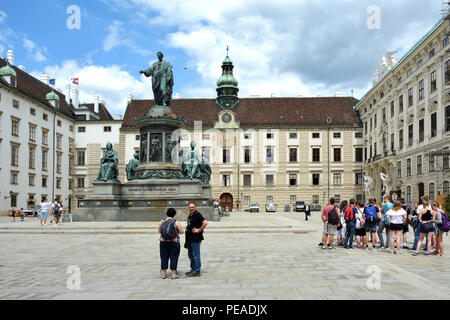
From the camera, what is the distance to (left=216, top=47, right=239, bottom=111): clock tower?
221ft

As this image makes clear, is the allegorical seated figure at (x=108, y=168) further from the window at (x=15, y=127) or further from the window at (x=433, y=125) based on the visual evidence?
the window at (x=15, y=127)

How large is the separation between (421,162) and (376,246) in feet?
92.6

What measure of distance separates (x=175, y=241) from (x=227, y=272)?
4.63 ft

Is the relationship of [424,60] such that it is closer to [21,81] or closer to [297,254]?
[297,254]

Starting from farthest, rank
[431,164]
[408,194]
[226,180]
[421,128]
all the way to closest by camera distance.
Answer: [226,180], [408,194], [421,128], [431,164]

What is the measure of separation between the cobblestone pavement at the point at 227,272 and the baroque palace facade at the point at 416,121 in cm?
2170

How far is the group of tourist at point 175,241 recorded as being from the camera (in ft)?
28.6

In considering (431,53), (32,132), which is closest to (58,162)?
(32,132)

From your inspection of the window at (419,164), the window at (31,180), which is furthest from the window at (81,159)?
the window at (419,164)

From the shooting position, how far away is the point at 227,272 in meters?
9.44

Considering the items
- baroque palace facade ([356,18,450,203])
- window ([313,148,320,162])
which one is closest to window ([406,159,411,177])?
baroque palace facade ([356,18,450,203])

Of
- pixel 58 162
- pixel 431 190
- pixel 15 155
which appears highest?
pixel 15 155

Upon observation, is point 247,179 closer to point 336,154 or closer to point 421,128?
point 336,154

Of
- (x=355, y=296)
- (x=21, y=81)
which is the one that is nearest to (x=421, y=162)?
(x=355, y=296)
